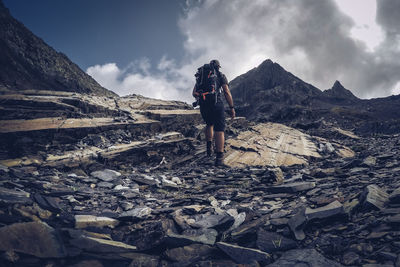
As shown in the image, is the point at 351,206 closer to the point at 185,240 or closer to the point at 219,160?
the point at 185,240

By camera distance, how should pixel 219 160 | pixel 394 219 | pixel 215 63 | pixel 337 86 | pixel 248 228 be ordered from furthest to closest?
pixel 337 86
pixel 215 63
pixel 219 160
pixel 248 228
pixel 394 219

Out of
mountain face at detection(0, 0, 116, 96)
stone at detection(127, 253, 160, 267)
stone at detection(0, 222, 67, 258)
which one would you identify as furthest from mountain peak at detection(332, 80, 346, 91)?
stone at detection(0, 222, 67, 258)

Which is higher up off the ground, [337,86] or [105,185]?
[337,86]

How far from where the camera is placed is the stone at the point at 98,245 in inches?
110

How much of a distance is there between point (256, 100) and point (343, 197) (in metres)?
92.3

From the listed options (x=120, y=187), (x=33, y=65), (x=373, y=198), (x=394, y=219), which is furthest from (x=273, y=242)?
(x=33, y=65)

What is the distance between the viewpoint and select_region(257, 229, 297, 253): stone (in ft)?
8.82

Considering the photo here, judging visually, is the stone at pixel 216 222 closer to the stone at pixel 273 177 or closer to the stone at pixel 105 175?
the stone at pixel 273 177

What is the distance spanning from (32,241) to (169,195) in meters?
3.18

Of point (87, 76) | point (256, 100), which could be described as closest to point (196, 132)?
point (87, 76)

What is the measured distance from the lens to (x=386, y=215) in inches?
106

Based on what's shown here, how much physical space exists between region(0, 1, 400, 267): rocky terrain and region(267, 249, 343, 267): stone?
0.01 m

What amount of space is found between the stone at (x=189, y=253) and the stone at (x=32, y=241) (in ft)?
4.11

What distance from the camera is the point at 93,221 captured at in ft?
→ 11.5
